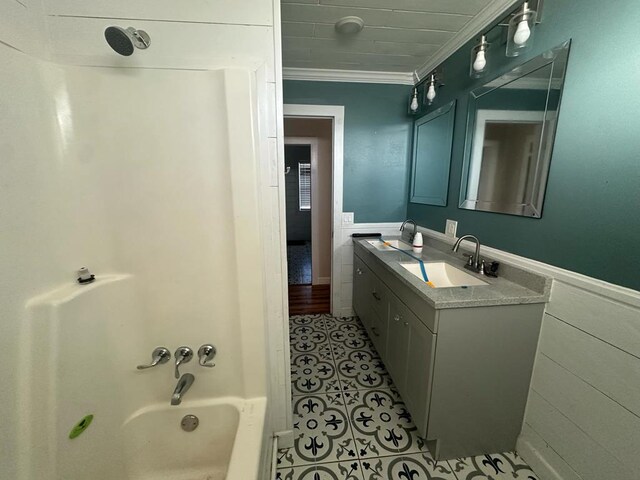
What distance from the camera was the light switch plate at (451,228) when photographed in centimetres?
173

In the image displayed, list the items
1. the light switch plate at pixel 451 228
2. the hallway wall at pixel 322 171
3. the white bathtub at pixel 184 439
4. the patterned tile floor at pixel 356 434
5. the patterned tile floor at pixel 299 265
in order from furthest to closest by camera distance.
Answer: the patterned tile floor at pixel 299 265, the hallway wall at pixel 322 171, the light switch plate at pixel 451 228, the patterned tile floor at pixel 356 434, the white bathtub at pixel 184 439

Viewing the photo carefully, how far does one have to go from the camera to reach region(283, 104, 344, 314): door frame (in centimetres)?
219

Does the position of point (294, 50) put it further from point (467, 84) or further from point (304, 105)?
point (467, 84)

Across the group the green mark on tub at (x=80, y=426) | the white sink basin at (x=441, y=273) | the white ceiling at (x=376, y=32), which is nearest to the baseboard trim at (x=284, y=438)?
the green mark on tub at (x=80, y=426)

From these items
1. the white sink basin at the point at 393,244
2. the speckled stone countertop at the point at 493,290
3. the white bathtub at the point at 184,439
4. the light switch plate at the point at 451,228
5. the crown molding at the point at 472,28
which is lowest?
the white bathtub at the point at 184,439

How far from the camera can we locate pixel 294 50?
1812 mm

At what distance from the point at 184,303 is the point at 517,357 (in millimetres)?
1555

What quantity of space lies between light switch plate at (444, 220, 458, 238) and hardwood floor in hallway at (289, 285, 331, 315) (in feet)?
5.18

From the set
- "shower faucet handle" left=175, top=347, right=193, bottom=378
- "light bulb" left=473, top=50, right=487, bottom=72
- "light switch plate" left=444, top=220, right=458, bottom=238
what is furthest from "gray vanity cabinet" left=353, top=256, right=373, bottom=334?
"light bulb" left=473, top=50, right=487, bottom=72

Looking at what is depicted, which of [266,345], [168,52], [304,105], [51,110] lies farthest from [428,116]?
[51,110]

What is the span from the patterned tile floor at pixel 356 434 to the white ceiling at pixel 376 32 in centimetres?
237

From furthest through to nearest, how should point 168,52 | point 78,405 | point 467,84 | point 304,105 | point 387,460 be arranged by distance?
point 304,105 < point 467,84 < point 387,460 < point 168,52 < point 78,405

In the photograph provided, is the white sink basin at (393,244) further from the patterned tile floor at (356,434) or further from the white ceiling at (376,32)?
the white ceiling at (376,32)

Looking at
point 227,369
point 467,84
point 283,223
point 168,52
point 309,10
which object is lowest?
point 227,369
